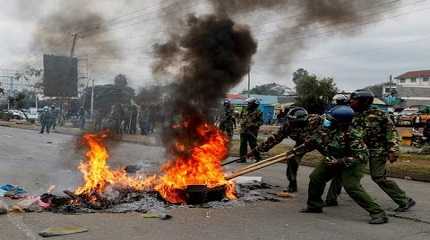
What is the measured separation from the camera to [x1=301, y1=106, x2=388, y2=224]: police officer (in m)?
6.13

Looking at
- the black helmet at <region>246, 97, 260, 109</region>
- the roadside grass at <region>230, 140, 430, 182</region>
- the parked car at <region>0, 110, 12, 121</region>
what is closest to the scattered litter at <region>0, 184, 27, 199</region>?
the black helmet at <region>246, 97, 260, 109</region>

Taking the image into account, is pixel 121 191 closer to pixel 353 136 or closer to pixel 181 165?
pixel 181 165

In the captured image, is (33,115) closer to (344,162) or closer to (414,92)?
(344,162)

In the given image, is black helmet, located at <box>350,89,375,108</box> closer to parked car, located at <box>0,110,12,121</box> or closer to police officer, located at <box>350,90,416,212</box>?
police officer, located at <box>350,90,416,212</box>

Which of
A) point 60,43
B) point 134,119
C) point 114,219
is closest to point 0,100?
point 134,119

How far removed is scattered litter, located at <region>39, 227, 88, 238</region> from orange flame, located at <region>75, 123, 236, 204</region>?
4.78 feet

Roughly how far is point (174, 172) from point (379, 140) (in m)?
2.94

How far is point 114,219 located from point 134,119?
795 centimetres

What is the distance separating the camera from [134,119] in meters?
13.8

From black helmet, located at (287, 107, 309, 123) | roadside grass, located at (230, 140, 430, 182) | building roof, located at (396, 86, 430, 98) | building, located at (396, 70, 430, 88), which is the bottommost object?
roadside grass, located at (230, 140, 430, 182)

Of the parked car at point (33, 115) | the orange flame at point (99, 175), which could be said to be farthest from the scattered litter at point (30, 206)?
the parked car at point (33, 115)

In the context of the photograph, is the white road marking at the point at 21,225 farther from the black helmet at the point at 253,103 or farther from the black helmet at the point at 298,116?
the black helmet at the point at 253,103

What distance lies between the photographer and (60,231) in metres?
5.33

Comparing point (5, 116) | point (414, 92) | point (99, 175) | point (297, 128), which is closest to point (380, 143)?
point (297, 128)
